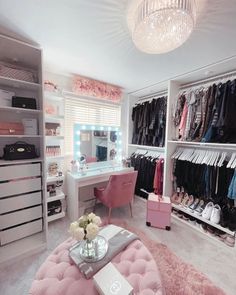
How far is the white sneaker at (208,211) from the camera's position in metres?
2.09

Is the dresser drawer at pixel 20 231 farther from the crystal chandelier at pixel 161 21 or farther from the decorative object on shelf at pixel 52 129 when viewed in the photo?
the crystal chandelier at pixel 161 21

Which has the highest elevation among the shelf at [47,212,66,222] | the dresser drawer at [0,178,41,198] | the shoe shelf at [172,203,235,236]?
the dresser drawer at [0,178,41,198]

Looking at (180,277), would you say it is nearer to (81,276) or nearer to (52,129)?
(81,276)

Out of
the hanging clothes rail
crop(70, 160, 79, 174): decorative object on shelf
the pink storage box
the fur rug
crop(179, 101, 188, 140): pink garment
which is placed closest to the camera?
the fur rug

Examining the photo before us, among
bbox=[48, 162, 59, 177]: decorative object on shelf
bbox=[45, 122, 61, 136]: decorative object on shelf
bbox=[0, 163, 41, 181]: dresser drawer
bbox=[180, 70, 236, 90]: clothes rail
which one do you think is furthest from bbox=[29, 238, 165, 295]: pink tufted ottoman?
bbox=[180, 70, 236, 90]: clothes rail

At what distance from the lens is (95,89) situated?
2600 mm

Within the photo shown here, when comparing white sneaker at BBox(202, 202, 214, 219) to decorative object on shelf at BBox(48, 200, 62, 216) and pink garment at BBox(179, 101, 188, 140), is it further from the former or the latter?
decorative object on shelf at BBox(48, 200, 62, 216)

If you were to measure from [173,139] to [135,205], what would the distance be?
1.37 meters

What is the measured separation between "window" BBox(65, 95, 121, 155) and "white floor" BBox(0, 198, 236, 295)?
1347mm

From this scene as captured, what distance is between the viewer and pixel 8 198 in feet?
5.34

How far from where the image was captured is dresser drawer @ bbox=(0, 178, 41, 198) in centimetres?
160

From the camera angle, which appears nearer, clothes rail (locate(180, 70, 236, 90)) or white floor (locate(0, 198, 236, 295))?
white floor (locate(0, 198, 236, 295))

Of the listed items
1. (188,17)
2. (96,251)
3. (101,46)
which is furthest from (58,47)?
(96,251)

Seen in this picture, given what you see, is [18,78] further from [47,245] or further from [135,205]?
[135,205]
